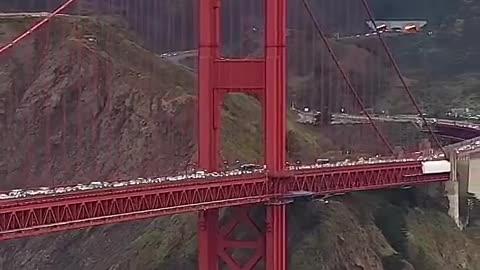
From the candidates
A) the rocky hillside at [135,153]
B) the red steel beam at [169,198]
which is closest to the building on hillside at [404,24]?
the rocky hillside at [135,153]

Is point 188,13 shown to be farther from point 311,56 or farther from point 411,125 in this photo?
point 411,125

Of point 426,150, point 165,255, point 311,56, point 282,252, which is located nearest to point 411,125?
point 311,56

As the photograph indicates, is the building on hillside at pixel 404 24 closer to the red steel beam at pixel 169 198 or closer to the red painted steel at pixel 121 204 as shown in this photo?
the red steel beam at pixel 169 198

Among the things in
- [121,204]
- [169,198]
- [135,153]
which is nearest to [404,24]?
[135,153]

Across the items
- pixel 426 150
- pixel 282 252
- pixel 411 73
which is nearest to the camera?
pixel 282 252

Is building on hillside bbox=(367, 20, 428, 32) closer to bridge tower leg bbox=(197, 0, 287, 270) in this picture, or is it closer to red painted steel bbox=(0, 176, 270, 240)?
bridge tower leg bbox=(197, 0, 287, 270)

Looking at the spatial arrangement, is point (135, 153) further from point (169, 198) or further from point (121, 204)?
point (121, 204)
